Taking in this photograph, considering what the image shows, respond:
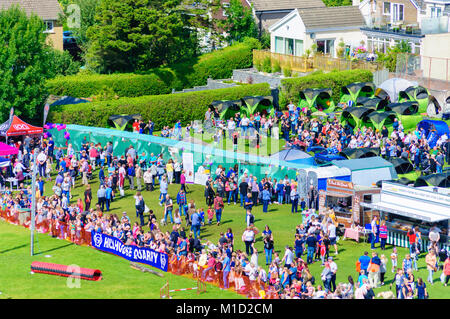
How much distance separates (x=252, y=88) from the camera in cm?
5875

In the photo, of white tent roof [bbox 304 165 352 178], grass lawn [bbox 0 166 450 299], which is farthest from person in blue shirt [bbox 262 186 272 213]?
white tent roof [bbox 304 165 352 178]

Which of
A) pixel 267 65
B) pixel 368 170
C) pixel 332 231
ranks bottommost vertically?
pixel 332 231

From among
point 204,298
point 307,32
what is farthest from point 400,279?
point 307,32

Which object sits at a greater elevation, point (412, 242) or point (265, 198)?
point (265, 198)

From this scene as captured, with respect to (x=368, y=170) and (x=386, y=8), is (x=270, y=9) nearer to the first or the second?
(x=386, y=8)

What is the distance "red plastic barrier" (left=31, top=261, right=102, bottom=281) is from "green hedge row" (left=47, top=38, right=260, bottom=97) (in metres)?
28.3

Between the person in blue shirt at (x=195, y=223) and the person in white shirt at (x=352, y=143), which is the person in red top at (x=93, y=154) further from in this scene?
the person in white shirt at (x=352, y=143)

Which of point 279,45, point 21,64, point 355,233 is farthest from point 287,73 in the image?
point 355,233

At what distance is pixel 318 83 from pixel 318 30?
866 centimetres

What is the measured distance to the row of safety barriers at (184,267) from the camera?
1102 inches

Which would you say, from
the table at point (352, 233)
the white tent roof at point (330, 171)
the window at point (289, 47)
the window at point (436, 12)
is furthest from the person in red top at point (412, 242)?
the window at point (289, 47)

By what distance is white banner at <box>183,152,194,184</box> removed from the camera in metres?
Result: 41.7

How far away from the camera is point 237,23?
2778 inches
